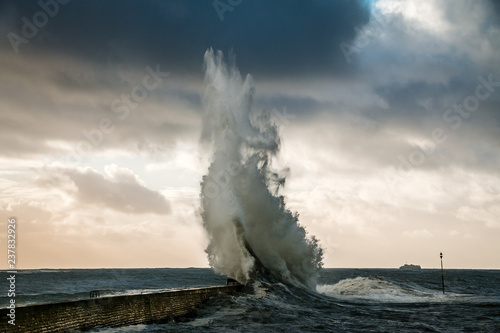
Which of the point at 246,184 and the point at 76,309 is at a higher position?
the point at 246,184

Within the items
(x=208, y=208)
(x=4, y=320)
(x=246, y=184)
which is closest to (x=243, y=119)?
(x=246, y=184)

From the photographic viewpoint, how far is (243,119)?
118 ft

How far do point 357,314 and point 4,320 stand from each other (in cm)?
1619

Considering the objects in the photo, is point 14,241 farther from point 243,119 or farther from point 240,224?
point 243,119

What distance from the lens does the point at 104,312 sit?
15.6 metres

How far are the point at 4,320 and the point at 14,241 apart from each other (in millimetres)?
1886

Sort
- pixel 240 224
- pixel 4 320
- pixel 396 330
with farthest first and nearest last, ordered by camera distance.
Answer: pixel 240 224, pixel 396 330, pixel 4 320

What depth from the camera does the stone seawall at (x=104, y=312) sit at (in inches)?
497

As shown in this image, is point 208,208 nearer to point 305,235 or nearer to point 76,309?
point 305,235

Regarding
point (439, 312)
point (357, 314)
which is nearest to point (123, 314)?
point (357, 314)

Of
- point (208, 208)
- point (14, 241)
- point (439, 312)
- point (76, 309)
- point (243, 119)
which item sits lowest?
point (439, 312)

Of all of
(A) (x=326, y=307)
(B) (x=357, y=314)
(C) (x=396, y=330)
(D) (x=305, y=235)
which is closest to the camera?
(C) (x=396, y=330)

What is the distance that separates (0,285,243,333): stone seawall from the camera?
12.6m

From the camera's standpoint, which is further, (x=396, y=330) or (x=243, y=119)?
(x=243, y=119)
